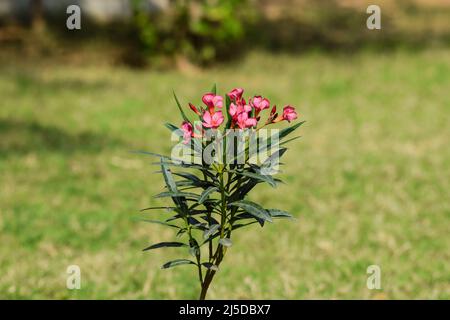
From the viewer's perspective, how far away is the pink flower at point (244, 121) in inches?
100

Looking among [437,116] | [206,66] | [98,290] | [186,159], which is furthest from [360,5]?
[186,159]

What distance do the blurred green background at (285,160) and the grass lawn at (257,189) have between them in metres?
0.02

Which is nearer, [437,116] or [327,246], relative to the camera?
[327,246]

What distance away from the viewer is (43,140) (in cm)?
870

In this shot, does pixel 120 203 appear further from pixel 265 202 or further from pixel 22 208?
pixel 265 202

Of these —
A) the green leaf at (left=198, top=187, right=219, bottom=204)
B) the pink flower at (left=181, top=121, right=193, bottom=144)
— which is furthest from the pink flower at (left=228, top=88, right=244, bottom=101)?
the green leaf at (left=198, top=187, right=219, bottom=204)

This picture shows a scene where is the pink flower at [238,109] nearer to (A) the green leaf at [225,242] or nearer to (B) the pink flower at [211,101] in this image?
(B) the pink flower at [211,101]

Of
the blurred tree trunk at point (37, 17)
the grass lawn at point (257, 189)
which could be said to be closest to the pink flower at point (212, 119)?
the grass lawn at point (257, 189)

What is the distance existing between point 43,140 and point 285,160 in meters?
2.67

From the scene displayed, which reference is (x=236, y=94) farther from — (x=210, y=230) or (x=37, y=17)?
(x=37, y=17)

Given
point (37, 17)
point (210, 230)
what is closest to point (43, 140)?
point (210, 230)

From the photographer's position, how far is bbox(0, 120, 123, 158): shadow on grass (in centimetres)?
837

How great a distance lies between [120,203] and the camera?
687cm
